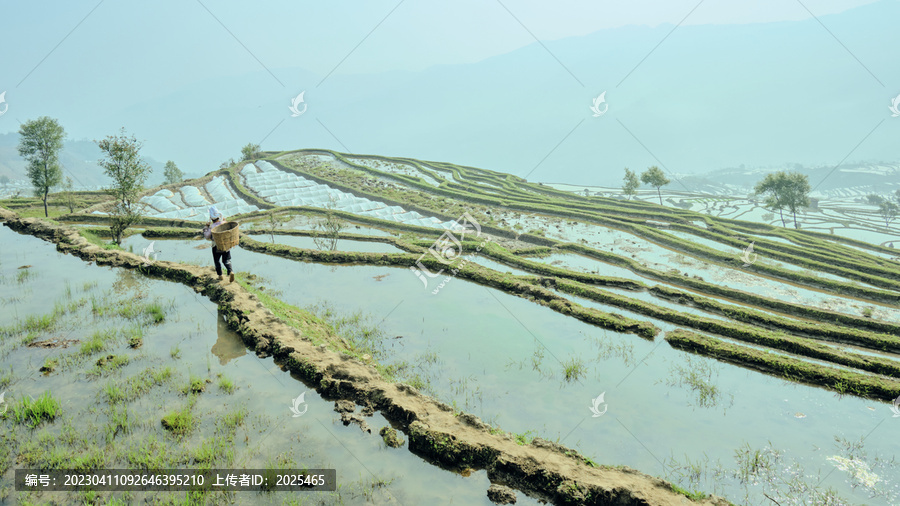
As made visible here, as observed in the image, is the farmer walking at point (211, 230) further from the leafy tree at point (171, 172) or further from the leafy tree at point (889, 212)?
the leafy tree at point (889, 212)

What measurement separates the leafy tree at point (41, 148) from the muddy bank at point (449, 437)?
2384 centimetres

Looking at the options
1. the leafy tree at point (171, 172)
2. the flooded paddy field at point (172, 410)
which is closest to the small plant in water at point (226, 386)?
the flooded paddy field at point (172, 410)

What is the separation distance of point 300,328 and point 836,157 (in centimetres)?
22186

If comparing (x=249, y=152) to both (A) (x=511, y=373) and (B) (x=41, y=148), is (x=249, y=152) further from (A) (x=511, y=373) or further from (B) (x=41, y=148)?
(A) (x=511, y=373)

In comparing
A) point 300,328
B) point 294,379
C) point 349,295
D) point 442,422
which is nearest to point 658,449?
point 442,422

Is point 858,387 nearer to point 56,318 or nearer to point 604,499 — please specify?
point 604,499

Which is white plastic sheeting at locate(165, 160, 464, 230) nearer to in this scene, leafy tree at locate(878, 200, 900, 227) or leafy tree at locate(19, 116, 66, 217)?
leafy tree at locate(19, 116, 66, 217)

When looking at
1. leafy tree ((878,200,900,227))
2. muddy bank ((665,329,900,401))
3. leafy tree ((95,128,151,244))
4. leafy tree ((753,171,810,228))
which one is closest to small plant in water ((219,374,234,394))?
muddy bank ((665,329,900,401))

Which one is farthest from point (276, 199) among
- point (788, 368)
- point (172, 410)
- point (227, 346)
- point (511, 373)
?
point (788, 368)

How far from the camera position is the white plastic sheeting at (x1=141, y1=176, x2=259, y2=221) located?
2706 centimetres

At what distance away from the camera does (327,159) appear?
48.3m

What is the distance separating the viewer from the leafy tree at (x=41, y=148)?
81.1ft

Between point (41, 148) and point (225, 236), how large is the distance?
23.9m

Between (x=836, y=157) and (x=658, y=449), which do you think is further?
(x=836, y=157)
